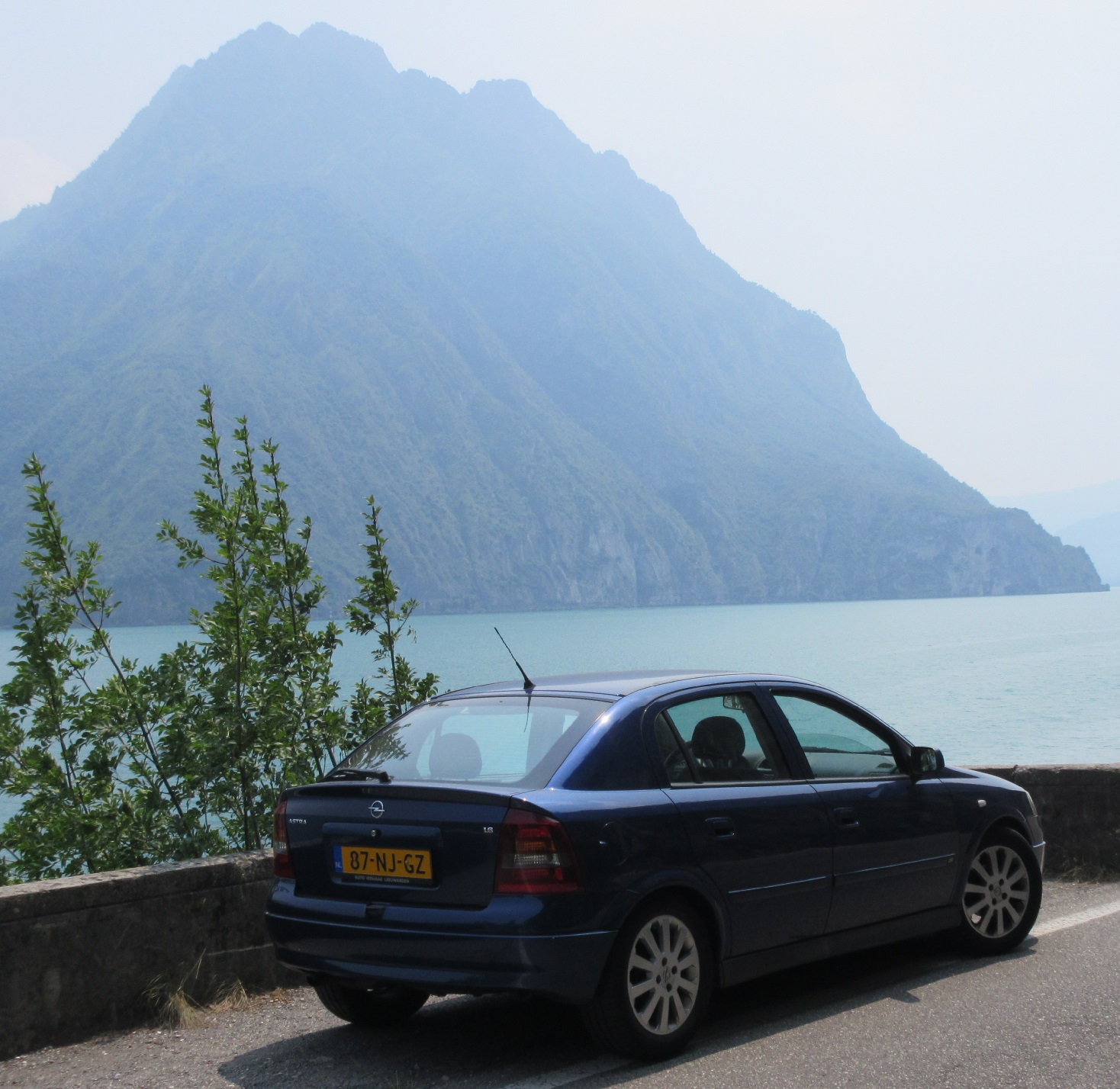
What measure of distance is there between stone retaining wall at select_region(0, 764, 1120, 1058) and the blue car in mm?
678

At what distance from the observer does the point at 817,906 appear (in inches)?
193

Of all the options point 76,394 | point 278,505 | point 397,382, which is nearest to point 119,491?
point 76,394

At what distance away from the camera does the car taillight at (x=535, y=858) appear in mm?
4031

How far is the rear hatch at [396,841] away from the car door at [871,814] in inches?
63.7

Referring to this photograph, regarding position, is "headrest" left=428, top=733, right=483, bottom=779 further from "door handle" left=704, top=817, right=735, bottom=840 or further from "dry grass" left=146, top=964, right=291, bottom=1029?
"dry grass" left=146, top=964, right=291, bottom=1029

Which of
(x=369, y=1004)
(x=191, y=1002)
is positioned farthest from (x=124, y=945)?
(x=369, y=1004)

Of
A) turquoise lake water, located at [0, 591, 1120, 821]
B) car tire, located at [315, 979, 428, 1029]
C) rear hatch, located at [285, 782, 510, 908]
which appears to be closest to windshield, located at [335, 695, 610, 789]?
rear hatch, located at [285, 782, 510, 908]

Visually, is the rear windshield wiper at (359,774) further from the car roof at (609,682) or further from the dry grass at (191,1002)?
the dry grass at (191,1002)

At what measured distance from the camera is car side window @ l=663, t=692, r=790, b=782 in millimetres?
4750

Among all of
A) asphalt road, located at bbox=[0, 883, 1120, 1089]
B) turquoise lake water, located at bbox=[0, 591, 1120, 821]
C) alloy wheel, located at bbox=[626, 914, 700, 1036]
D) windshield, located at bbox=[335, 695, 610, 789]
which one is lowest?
turquoise lake water, located at bbox=[0, 591, 1120, 821]

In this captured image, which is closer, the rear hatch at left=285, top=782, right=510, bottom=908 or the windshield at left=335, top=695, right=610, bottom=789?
the rear hatch at left=285, top=782, right=510, bottom=908

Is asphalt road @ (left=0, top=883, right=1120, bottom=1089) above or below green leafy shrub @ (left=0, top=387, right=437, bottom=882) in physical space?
below

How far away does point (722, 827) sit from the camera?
15.0 feet

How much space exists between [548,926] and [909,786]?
218 cm
